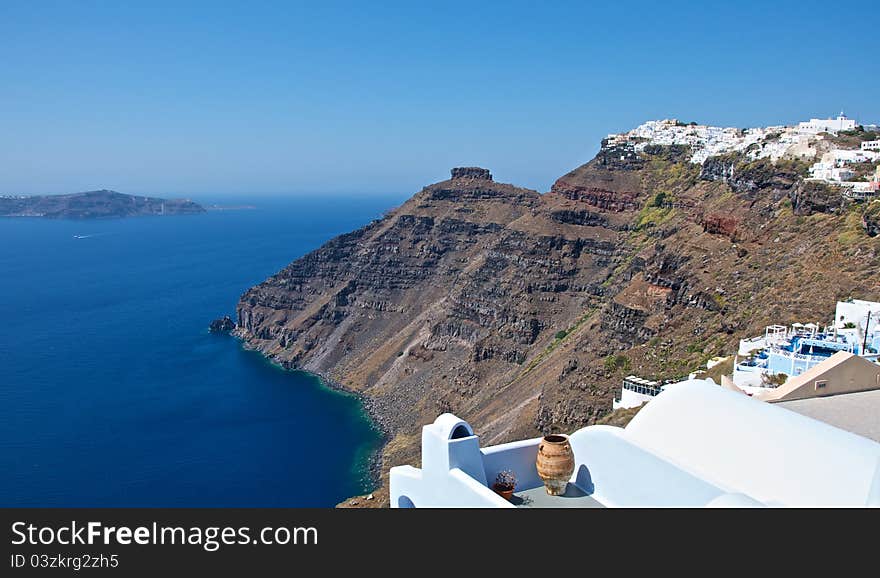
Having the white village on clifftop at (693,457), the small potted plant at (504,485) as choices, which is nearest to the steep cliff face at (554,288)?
the white village on clifftop at (693,457)

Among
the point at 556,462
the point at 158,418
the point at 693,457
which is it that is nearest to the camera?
the point at 693,457

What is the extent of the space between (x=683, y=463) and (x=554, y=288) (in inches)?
2836

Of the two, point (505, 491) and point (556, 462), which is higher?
point (556, 462)

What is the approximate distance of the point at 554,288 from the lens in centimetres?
8525

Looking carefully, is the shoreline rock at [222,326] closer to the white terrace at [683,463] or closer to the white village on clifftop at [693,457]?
the white village on clifftop at [693,457]

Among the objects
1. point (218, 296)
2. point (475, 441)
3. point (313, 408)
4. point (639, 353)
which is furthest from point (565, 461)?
point (218, 296)

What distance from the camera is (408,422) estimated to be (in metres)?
80.8

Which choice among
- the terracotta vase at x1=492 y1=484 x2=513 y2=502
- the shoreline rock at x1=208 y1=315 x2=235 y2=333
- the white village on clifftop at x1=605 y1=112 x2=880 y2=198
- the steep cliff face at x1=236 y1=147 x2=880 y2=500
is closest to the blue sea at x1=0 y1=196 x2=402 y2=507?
the shoreline rock at x1=208 y1=315 x2=235 y2=333

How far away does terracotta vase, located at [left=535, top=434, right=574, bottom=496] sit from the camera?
1451 centimetres

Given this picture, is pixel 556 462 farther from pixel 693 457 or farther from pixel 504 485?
pixel 693 457

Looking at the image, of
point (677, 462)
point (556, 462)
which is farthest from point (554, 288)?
point (677, 462)

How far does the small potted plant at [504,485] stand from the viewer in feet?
48.0

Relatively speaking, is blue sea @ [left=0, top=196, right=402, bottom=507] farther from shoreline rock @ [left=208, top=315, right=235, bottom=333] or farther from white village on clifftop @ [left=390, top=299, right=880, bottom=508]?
white village on clifftop @ [left=390, top=299, right=880, bottom=508]

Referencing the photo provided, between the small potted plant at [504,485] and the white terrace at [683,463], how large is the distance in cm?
20
